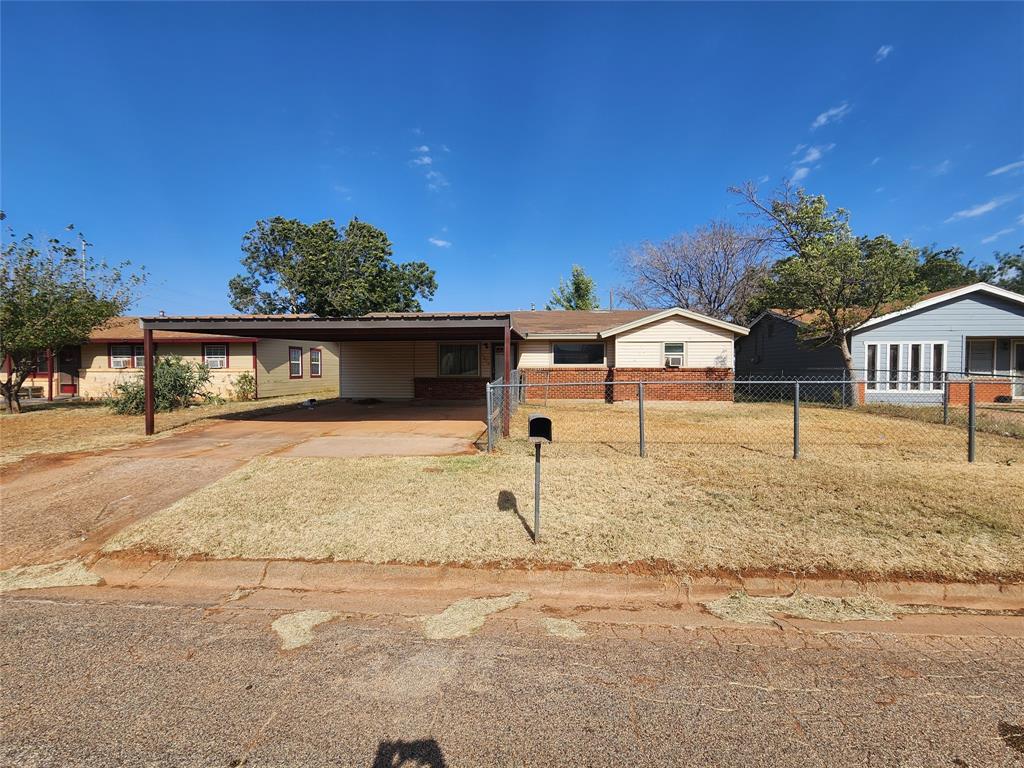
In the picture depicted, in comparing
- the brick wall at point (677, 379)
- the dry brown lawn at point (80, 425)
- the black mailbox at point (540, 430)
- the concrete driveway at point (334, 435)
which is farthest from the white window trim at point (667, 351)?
the dry brown lawn at point (80, 425)

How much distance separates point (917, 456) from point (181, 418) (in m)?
17.1

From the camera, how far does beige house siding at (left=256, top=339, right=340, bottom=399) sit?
62.5ft

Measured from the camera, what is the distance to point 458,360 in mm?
16859

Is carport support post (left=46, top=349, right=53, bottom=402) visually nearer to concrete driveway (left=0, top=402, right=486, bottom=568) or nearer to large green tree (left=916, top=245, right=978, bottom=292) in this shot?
concrete driveway (left=0, top=402, right=486, bottom=568)

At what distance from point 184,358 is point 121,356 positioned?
13.1ft

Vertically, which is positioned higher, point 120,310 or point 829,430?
point 120,310

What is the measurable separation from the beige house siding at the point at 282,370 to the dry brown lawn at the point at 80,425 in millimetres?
2052

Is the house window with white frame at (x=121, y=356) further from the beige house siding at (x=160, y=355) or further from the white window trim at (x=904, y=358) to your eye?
the white window trim at (x=904, y=358)

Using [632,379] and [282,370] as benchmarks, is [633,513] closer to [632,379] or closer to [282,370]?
[632,379]

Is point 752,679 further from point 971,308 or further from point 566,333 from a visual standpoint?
point 971,308

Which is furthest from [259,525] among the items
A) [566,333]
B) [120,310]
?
[120,310]

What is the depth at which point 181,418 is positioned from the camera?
13.0m

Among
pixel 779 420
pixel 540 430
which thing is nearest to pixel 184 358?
pixel 540 430

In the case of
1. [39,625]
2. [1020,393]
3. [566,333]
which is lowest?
[39,625]
